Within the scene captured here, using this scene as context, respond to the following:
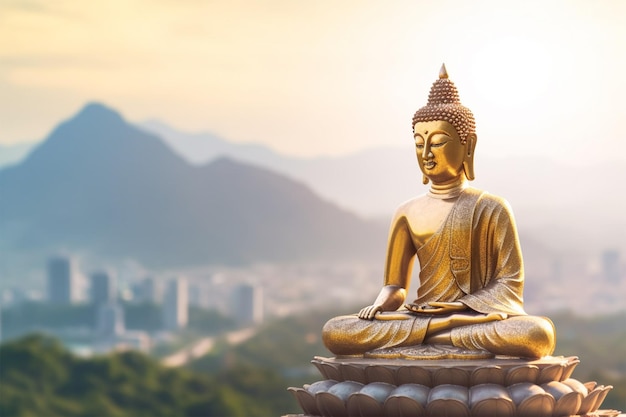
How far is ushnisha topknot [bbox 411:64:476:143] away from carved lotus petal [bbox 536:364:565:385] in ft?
5.21

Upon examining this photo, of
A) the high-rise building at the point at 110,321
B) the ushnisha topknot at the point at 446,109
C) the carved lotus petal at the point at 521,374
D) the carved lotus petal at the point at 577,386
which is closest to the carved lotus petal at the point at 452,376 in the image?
the carved lotus petal at the point at 521,374

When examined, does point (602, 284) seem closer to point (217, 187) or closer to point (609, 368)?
point (609, 368)

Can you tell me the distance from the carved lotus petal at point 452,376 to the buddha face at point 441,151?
1.45 meters

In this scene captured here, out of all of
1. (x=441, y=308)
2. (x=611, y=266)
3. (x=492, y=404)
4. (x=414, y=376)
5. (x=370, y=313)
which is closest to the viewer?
(x=492, y=404)

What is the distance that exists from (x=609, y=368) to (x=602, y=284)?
427 centimetres

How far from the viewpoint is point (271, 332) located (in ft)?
92.8

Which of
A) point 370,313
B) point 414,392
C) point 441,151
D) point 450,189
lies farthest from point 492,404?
point 441,151

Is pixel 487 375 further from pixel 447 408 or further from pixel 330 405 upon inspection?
pixel 330 405

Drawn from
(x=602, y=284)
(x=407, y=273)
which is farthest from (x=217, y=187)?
(x=407, y=273)

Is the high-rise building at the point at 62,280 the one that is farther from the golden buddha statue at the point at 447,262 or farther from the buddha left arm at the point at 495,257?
the buddha left arm at the point at 495,257

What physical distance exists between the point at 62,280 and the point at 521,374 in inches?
975

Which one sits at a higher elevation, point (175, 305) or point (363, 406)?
point (363, 406)

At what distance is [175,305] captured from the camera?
1203 inches

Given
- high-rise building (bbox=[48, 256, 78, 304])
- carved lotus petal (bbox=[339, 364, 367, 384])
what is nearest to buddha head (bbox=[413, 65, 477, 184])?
carved lotus petal (bbox=[339, 364, 367, 384])
